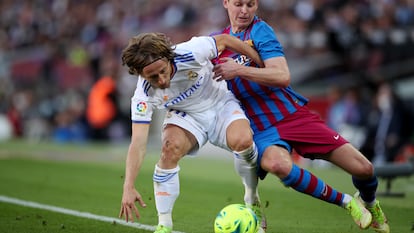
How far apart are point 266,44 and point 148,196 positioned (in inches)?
147

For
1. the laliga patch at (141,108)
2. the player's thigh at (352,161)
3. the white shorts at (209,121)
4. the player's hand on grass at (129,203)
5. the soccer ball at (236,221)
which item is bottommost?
the soccer ball at (236,221)

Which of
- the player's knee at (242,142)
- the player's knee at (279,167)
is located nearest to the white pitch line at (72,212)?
the player's knee at (242,142)

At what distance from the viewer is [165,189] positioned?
20.9 feet

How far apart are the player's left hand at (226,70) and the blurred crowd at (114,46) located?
981 cm

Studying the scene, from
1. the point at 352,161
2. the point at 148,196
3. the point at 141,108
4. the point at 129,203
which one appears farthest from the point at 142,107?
the point at 148,196

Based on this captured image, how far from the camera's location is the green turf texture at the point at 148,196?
24.2 ft

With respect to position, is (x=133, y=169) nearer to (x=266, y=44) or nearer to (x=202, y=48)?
(x=202, y=48)

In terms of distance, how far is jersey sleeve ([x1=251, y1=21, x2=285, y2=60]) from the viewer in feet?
21.4

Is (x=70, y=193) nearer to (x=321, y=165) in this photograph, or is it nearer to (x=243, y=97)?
(x=243, y=97)

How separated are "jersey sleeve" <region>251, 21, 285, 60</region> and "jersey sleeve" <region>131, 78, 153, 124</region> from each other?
1.05 m

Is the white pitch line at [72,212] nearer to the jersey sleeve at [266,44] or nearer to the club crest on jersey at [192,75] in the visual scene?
the club crest on jersey at [192,75]

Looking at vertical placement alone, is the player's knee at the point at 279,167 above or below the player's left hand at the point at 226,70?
below

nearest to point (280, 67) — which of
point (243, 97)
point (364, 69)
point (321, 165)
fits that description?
point (243, 97)

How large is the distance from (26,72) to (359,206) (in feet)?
66.7
